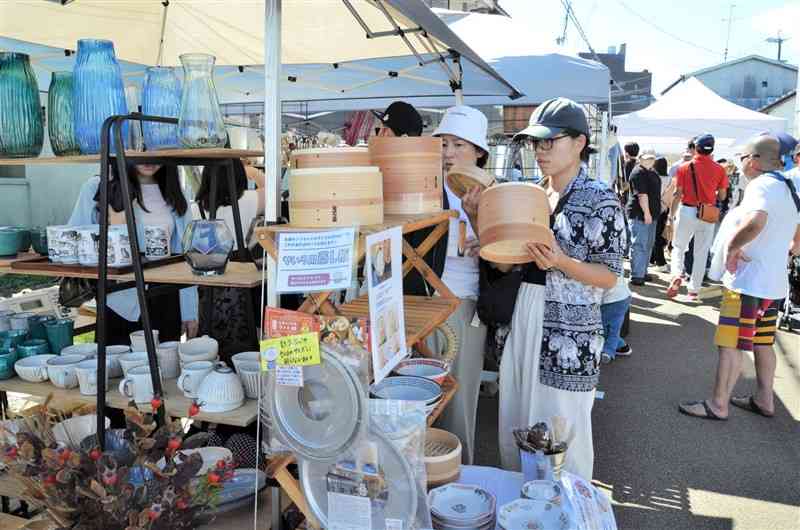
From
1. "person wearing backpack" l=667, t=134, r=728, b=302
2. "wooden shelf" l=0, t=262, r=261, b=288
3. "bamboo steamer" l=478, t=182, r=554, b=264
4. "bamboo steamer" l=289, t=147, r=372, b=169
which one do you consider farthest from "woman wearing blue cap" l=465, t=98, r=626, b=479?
"person wearing backpack" l=667, t=134, r=728, b=302

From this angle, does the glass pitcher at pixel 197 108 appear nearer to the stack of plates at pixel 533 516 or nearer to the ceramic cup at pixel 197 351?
the ceramic cup at pixel 197 351

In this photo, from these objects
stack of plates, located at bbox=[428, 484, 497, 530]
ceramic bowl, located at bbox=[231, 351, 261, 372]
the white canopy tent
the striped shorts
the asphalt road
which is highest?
the white canopy tent

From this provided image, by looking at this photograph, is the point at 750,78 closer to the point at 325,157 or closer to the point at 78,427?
the point at 325,157

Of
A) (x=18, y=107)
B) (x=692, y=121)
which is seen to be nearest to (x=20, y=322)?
(x=18, y=107)

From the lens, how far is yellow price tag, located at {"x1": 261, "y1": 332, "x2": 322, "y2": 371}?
1251mm

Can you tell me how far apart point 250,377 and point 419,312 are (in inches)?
24.1

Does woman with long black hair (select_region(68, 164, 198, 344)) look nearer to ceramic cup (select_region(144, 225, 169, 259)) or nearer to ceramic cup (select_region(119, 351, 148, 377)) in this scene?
ceramic cup (select_region(144, 225, 169, 259))

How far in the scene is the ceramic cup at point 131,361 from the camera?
172cm

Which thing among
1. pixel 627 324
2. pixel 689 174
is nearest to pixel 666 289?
pixel 689 174

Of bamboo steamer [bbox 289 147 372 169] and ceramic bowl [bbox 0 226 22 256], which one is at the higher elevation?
bamboo steamer [bbox 289 147 372 169]

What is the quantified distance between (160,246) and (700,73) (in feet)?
127

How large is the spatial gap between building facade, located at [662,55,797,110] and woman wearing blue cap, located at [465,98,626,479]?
3680 centimetres

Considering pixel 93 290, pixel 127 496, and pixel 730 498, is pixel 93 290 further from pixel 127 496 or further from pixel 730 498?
pixel 730 498

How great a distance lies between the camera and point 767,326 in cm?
356
